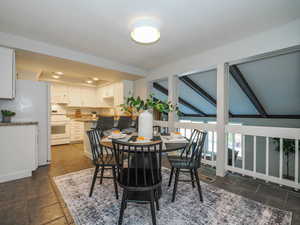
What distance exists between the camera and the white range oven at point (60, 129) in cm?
487

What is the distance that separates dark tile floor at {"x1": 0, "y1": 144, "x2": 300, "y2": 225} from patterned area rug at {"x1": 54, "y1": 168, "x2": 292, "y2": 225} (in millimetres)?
131

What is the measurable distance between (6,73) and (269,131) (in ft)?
14.8

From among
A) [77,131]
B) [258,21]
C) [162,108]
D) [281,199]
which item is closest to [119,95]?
[77,131]

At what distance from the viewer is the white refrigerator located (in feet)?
9.36

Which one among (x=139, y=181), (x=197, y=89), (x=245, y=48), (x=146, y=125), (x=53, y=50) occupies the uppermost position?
(x=53, y=50)

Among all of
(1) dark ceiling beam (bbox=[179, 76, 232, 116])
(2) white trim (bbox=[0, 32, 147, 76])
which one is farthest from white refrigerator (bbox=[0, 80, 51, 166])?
(1) dark ceiling beam (bbox=[179, 76, 232, 116])

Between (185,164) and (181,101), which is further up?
(181,101)

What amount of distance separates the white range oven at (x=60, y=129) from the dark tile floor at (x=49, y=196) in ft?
7.37

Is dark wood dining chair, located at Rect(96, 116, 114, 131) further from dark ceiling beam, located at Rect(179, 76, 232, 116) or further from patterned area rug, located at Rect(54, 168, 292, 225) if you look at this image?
dark ceiling beam, located at Rect(179, 76, 232, 116)

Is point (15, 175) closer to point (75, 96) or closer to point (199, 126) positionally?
point (199, 126)

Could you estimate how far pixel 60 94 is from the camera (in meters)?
5.29

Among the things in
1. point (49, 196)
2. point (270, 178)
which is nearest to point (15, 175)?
point (49, 196)

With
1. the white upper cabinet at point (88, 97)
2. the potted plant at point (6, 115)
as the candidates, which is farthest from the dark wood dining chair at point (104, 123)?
the white upper cabinet at point (88, 97)

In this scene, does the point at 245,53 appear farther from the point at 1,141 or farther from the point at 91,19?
the point at 1,141
